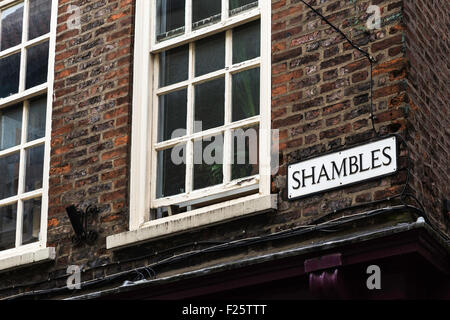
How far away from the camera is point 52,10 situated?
10227mm

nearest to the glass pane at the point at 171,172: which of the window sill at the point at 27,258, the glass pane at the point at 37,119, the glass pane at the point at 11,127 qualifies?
the window sill at the point at 27,258

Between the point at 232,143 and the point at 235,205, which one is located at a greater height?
the point at 232,143

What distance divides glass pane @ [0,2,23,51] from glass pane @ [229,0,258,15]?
2490 mm

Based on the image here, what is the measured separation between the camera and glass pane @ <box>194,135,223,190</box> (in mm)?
8781

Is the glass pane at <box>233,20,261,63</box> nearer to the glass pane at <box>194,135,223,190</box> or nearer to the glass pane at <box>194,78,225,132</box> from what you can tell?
the glass pane at <box>194,78,225,132</box>

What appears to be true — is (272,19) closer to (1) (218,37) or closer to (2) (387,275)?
(1) (218,37)

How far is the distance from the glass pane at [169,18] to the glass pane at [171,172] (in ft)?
3.53

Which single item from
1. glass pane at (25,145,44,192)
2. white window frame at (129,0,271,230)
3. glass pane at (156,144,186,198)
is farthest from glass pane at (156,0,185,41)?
glass pane at (25,145,44,192)

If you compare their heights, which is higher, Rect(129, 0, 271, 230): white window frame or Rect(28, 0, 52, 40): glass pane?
Rect(28, 0, 52, 40): glass pane

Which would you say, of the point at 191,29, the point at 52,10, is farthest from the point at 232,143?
the point at 52,10

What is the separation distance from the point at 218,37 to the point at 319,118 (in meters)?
1.41

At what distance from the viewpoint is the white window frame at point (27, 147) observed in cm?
945

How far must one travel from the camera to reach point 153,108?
9.33 m

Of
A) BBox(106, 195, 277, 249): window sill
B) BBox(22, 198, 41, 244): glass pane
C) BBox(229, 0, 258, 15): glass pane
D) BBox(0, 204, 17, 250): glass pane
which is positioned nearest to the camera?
Result: BBox(106, 195, 277, 249): window sill
